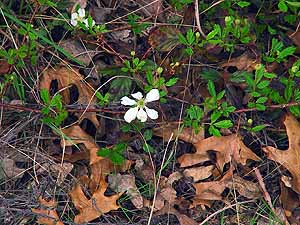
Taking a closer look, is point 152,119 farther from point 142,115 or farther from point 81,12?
point 81,12

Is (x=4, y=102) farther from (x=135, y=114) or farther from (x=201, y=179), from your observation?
(x=201, y=179)

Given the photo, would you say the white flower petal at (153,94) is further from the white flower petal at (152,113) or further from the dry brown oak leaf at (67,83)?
the dry brown oak leaf at (67,83)

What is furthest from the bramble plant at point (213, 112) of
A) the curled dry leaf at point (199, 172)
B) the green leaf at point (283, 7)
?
the green leaf at point (283, 7)

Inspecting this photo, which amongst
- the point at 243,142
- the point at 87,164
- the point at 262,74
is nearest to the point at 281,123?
the point at 243,142

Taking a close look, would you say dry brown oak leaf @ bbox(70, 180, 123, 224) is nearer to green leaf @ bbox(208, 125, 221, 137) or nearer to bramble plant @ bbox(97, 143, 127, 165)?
bramble plant @ bbox(97, 143, 127, 165)

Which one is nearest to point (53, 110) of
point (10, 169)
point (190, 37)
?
point (10, 169)

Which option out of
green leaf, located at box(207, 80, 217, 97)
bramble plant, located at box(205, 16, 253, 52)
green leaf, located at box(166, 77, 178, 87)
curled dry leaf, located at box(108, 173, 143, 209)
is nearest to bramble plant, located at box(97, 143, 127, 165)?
curled dry leaf, located at box(108, 173, 143, 209)
